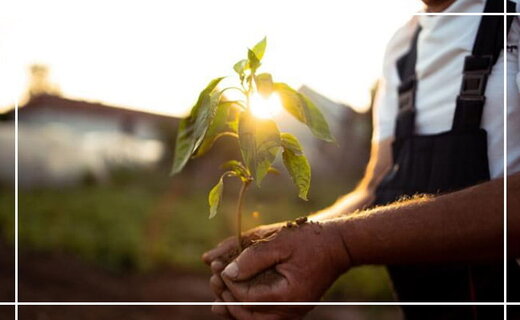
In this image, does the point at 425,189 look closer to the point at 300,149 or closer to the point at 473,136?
the point at 473,136

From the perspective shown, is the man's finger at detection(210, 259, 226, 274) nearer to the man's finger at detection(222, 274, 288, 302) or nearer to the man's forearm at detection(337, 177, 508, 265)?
the man's finger at detection(222, 274, 288, 302)

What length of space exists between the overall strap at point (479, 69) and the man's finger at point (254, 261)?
499 mm

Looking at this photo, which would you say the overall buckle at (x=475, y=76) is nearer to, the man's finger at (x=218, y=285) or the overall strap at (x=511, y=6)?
the overall strap at (x=511, y=6)

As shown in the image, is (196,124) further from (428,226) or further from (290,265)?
(428,226)

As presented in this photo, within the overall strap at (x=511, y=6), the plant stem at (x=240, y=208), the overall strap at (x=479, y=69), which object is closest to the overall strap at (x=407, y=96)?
the overall strap at (x=479, y=69)

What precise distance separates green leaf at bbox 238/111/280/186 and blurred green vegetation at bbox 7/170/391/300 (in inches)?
157

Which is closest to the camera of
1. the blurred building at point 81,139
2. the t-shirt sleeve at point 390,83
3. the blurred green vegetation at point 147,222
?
the t-shirt sleeve at point 390,83

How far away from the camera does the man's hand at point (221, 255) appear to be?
1.02 m

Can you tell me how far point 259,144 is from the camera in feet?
2.97

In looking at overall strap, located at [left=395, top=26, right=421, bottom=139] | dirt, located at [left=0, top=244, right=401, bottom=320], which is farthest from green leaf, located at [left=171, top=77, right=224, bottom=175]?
dirt, located at [left=0, top=244, right=401, bottom=320]

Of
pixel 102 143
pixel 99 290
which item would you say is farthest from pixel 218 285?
pixel 102 143

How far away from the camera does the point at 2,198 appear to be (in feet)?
24.0

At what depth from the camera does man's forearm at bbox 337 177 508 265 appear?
0.93 metres

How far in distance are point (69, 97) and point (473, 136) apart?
31.1 ft
